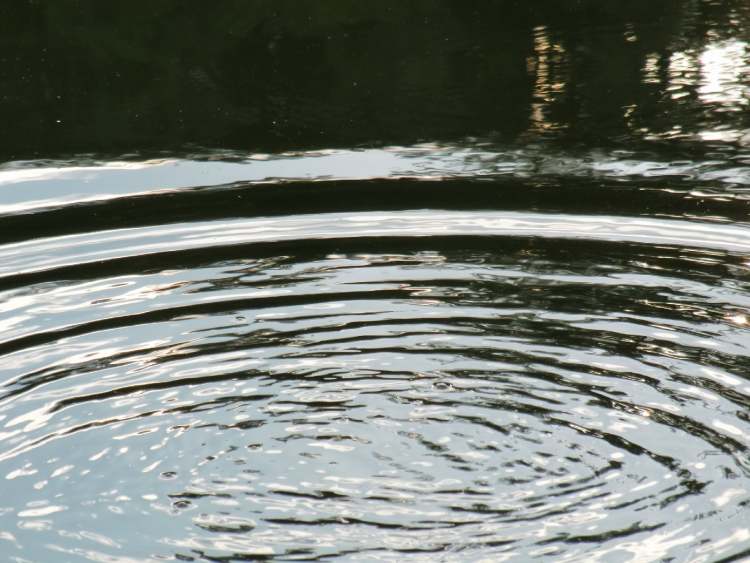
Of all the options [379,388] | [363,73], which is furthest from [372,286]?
[363,73]

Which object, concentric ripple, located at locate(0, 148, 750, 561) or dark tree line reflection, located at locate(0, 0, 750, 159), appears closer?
concentric ripple, located at locate(0, 148, 750, 561)

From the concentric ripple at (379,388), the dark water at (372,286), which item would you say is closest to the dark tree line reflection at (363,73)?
the dark water at (372,286)

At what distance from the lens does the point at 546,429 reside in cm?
269

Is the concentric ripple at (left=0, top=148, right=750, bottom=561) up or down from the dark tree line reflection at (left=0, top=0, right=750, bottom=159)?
down

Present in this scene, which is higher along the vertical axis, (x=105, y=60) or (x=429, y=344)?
(x=105, y=60)

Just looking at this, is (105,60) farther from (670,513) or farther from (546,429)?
(670,513)

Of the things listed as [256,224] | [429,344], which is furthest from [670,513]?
[256,224]

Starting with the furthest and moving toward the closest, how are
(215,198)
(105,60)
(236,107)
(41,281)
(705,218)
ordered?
(105,60)
(236,107)
(215,198)
(705,218)
(41,281)

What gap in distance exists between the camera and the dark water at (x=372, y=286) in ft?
7.88

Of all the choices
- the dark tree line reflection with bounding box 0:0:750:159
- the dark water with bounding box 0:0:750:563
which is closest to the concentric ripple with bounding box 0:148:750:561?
the dark water with bounding box 0:0:750:563

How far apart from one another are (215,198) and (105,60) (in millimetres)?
1638

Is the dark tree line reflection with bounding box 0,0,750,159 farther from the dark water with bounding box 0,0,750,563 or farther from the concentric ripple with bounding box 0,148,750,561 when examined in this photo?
the concentric ripple with bounding box 0,148,750,561

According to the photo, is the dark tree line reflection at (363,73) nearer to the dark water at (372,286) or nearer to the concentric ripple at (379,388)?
the dark water at (372,286)

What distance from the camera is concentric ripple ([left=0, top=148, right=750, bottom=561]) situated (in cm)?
233
